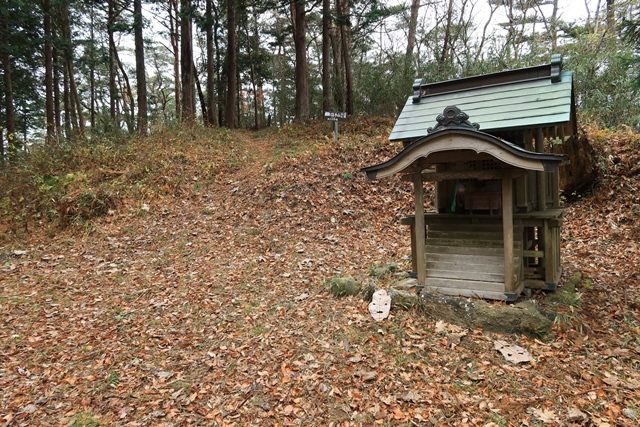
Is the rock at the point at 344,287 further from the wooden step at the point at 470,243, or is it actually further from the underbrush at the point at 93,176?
the underbrush at the point at 93,176

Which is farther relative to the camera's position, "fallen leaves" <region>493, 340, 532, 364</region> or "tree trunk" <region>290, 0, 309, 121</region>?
"tree trunk" <region>290, 0, 309, 121</region>

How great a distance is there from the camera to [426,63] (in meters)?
15.0

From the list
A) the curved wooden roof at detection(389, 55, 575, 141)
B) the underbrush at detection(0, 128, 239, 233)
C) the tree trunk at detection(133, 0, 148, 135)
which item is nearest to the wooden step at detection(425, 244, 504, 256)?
the curved wooden roof at detection(389, 55, 575, 141)

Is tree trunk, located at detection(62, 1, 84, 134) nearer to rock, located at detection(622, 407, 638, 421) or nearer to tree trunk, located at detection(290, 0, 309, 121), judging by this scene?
tree trunk, located at detection(290, 0, 309, 121)

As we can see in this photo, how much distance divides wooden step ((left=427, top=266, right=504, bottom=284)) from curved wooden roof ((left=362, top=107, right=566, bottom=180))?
4.74 ft

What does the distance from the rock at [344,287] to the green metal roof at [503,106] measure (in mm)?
2256

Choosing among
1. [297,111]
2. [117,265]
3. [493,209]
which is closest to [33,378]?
[117,265]

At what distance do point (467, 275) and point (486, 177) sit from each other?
1340 millimetres

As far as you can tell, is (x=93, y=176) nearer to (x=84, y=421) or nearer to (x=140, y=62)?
(x=140, y=62)

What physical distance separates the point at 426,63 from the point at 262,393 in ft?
48.5

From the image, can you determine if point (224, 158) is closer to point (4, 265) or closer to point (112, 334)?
point (4, 265)

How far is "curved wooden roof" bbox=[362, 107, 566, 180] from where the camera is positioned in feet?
13.0

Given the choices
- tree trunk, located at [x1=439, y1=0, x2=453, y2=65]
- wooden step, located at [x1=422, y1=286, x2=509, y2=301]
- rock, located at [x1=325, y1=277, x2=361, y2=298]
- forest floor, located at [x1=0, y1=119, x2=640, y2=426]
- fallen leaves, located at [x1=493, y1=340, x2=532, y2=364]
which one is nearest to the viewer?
forest floor, located at [x1=0, y1=119, x2=640, y2=426]

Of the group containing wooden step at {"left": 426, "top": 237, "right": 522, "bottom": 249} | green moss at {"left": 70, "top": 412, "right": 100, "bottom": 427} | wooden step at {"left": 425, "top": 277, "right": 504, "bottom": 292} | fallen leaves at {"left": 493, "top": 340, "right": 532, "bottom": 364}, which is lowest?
green moss at {"left": 70, "top": 412, "right": 100, "bottom": 427}
